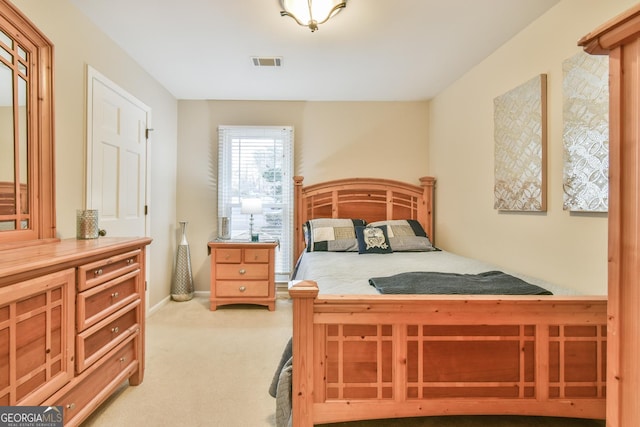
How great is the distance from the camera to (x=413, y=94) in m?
3.77

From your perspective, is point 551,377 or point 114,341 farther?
point 114,341

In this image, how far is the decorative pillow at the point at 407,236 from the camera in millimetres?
3294

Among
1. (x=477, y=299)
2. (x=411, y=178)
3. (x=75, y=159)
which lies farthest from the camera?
(x=411, y=178)

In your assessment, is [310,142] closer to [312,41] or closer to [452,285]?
[312,41]

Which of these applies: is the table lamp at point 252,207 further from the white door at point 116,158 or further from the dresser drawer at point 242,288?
the white door at point 116,158

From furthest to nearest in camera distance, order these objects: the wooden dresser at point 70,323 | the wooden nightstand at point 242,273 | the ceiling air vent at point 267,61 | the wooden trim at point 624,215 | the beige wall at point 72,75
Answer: the wooden nightstand at point 242,273, the ceiling air vent at point 267,61, the beige wall at point 72,75, the wooden dresser at point 70,323, the wooden trim at point 624,215

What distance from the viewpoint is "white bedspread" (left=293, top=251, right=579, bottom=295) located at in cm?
188

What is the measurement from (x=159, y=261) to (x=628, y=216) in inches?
146

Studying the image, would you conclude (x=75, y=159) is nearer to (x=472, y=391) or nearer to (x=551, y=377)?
(x=472, y=391)

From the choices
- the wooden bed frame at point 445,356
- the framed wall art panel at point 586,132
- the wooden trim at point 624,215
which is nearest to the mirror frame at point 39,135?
the wooden bed frame at point 445,356

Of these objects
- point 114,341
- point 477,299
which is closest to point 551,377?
point 477,299

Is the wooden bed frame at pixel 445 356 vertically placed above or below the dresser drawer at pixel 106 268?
below

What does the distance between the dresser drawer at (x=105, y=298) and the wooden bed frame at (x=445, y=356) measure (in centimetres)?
95

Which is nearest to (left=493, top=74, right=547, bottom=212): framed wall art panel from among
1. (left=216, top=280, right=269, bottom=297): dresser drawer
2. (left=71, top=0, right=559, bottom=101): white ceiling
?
(left=71, top=0, right=559, bottom=101): white ceiling
